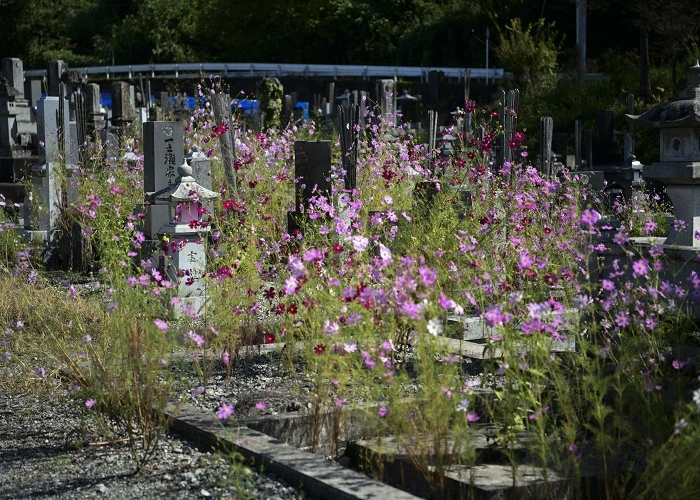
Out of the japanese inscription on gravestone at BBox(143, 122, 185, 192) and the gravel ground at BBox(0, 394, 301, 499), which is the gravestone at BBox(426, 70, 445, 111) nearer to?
the japanese inscription on gravestone at BBox(143, 122, 185, 192)

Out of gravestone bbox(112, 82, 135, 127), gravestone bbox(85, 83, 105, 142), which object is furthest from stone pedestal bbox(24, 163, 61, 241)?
gravestone bbox(112, 82, 135, 127)

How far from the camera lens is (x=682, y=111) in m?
6.53

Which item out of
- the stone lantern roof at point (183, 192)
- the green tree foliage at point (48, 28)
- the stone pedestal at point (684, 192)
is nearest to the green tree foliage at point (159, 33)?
the green tree foliage at point (48, 28)

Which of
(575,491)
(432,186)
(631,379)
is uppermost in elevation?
(432,186)

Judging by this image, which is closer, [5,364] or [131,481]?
[131,481]

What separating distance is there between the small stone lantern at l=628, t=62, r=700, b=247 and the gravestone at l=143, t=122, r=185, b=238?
15.9ft

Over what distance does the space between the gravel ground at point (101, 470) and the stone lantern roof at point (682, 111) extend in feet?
10.9

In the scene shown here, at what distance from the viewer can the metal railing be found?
4275cm

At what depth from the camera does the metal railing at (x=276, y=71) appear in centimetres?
4275

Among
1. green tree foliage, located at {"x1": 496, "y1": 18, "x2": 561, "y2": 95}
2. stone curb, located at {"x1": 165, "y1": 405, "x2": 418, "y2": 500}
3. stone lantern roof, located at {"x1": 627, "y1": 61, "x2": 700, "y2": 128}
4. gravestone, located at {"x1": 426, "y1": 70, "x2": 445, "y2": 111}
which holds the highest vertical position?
green tree foliage, located at {"x1": 496, "y1": 18, "x2": 561, "y2": 95}

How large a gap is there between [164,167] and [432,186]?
111 inches

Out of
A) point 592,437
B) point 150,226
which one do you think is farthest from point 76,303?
point 592,437

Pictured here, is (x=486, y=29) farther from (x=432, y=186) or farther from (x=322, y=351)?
(x=322, y=351)

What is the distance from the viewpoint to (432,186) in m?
8.62
